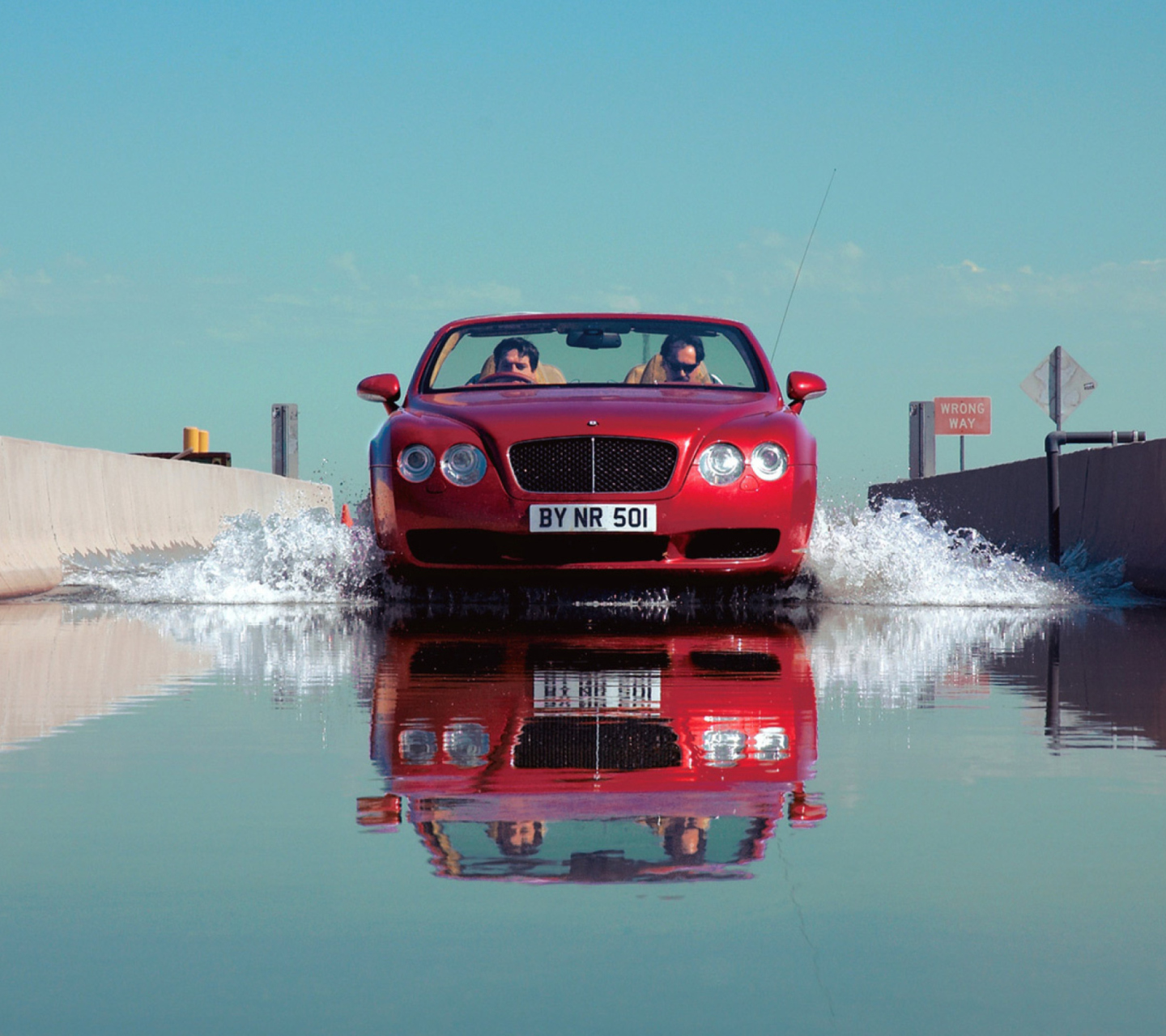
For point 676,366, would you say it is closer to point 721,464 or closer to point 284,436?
point 721,464

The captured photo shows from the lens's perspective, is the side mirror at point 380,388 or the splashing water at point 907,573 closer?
the side mirror at point 380,388

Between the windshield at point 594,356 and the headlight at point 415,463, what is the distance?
119 centimetres

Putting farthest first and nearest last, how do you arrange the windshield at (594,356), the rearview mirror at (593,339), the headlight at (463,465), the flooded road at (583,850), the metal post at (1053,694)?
the rearview mirror at (593,339)
the windshield at (594,356)
the headlight at (463,465)
the metal post at (1053,694)
the flooded road at (583,850)

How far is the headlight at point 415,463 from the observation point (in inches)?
366

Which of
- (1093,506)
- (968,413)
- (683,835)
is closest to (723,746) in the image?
(683,835)

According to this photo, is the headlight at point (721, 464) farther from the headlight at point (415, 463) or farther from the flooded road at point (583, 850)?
the flooded road at point (583, 850)

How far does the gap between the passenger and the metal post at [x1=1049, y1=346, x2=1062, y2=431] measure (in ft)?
37.9

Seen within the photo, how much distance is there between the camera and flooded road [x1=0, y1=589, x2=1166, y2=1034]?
2494mm

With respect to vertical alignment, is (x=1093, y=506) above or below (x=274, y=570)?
above

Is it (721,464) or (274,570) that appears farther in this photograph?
(274,570)

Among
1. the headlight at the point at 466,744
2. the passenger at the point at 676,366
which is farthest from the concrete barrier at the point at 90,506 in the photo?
the headlight at the point at 466,744

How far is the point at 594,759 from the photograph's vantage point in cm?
454

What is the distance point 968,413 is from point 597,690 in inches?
2015

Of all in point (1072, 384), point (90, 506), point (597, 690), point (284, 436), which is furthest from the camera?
point (284, 436)
